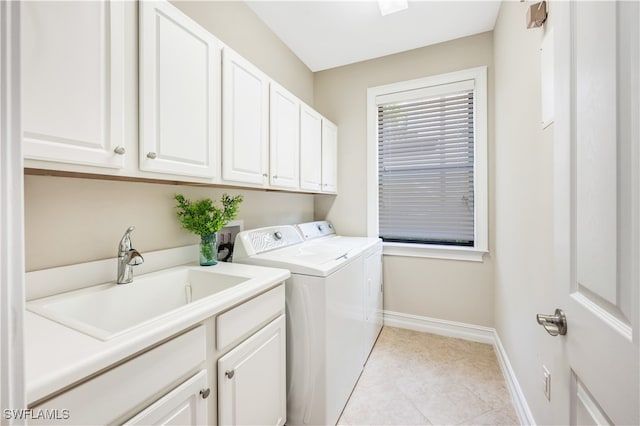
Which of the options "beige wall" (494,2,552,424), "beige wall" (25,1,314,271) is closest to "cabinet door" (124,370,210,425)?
"beige wall" (25,1,314,271)

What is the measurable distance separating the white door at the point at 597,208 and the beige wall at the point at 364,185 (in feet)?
6.27

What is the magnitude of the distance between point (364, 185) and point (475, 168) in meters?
1.03

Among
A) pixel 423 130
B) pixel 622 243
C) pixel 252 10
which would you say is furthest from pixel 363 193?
pixel 622 243

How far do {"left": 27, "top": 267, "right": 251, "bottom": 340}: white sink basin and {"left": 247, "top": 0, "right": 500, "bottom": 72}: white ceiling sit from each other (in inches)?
81.5

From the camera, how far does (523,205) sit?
1.51 metres

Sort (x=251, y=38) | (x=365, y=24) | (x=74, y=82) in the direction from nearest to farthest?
(x=74, y=82)
(x=251, y=38)
(x=365, y=24)

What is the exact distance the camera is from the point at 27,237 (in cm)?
98

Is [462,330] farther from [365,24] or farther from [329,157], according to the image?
[365,24]

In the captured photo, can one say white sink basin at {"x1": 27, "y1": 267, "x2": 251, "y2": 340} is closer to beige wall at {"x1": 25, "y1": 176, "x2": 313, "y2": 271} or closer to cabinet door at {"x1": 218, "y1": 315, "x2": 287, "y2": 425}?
beige wall at {"x1": 25, "y1": 176, "x2": 313, "y2": 271}

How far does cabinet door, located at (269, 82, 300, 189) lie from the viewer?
1.80 m

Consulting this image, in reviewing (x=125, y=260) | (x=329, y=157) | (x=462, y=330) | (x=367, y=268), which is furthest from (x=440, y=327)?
(x=125, y=260)

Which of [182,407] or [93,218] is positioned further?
[93,218]

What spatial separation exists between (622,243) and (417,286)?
2.36m

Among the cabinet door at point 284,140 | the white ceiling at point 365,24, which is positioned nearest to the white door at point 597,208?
the cabinet door at point 284,140
